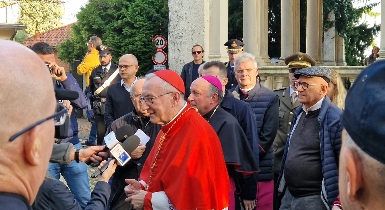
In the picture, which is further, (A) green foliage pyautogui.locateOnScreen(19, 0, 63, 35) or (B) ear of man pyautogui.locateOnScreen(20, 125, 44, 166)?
(A) green foliage pyautogui.locateOnScreen(19, 0, 63, 35)

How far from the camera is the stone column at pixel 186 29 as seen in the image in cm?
1762

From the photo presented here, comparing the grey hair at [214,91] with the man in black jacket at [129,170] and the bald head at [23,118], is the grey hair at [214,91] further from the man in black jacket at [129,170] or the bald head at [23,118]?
the bald head at [23,118]

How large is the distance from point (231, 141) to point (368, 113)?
14.3ft

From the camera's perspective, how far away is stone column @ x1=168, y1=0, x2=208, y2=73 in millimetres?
17625

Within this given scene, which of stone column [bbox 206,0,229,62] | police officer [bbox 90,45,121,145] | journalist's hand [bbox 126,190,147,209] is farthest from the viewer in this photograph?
stone column [bbox 206,0,229,62]

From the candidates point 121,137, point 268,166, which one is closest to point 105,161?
point 121,137

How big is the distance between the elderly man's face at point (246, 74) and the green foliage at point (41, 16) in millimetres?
47211

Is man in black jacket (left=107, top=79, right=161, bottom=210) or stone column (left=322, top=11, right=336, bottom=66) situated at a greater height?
stone column (left=322, top=11, right=336, bottom=66)

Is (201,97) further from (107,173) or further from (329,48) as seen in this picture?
(329,48)

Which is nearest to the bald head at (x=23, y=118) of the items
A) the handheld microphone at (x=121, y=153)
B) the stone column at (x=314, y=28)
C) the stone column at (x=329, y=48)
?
the handheld microphone at (x=121, y=153)

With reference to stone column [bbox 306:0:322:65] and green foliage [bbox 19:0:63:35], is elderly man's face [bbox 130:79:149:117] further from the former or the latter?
green foliage [bbox 19:0:63:35]

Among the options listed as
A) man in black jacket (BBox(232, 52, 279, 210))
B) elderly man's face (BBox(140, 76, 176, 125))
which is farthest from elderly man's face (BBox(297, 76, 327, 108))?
man in black jacket (BBox(232, 52, 279, 210))

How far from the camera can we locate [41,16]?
2350 inches

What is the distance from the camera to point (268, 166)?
24.1 feet
